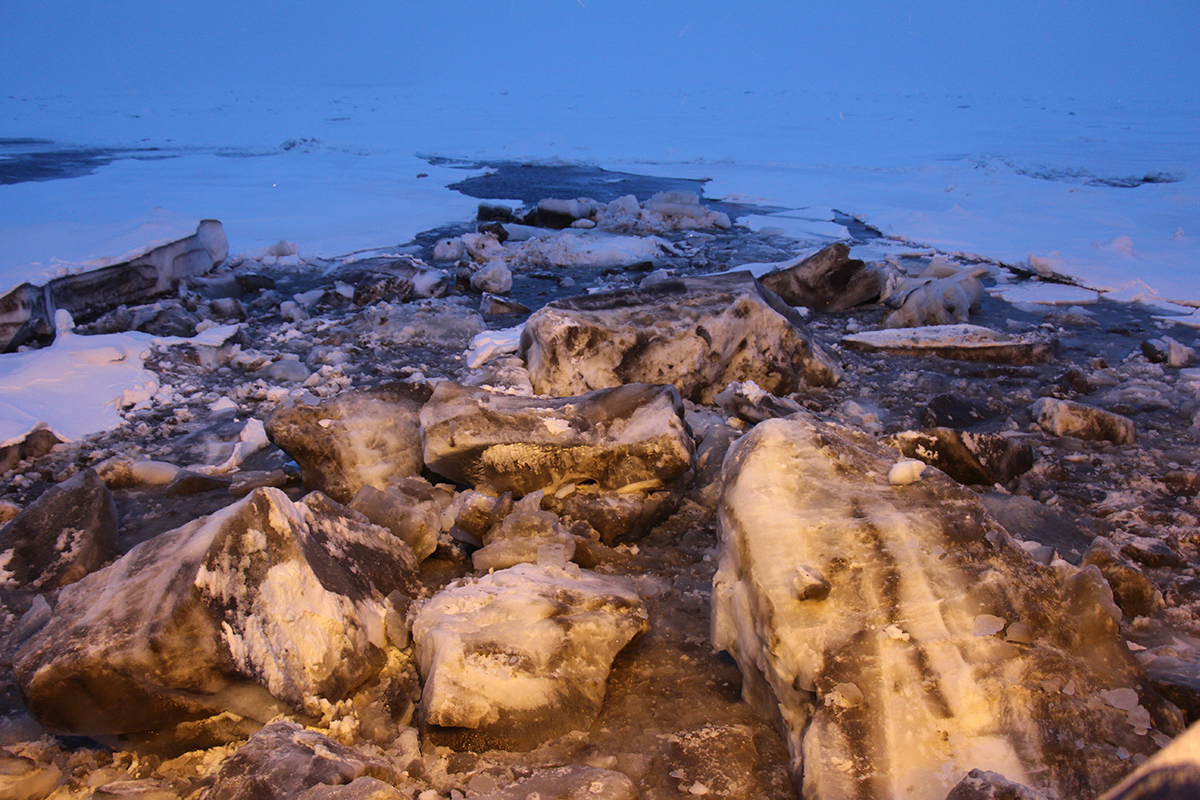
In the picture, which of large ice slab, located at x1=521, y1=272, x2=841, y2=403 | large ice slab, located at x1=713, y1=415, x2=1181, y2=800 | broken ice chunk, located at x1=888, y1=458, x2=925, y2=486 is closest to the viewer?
large ice slab, located at x1=713, y1=415, x2=1181, y2=800

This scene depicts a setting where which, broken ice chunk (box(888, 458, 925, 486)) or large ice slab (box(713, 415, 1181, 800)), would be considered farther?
broken ice chunk (box(888, 458, 925, 486))

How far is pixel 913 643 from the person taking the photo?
1.50 meters

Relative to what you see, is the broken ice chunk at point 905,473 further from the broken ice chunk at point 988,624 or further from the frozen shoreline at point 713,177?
the frozen shoreline at point 713,177

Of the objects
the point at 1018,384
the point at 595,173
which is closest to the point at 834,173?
the point at 595,173

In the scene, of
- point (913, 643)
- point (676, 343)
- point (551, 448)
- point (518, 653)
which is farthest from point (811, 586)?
point (676, 343)

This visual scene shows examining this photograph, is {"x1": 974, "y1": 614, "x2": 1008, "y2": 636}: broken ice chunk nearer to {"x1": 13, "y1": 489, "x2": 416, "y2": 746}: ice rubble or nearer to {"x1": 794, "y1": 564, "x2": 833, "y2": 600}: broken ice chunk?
{"x1": 794, "y1": 564, "x2": 833, "y2": 600}: broken ice chunk

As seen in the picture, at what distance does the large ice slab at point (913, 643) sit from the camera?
4.44ft

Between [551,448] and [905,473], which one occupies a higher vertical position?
[905,473]

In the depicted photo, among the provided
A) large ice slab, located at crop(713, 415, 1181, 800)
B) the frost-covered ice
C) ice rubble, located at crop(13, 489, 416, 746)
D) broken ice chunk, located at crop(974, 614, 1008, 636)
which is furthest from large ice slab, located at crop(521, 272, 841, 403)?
broken ice chunk, located at crop(974, 614, 1008, 636)

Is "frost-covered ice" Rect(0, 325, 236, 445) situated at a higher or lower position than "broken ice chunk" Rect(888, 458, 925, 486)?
lower

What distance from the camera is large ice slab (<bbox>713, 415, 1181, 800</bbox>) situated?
1.35m

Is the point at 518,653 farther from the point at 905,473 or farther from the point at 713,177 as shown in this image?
the point at 713,177

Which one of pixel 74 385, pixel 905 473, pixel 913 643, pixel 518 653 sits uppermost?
pixel 905 473

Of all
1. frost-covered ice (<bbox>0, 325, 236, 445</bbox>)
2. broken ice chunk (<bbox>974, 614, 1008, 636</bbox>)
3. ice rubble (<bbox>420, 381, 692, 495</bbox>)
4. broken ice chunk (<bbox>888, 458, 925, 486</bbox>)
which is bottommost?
frost-covered ice (<bbox>0, 325, 236, 445</bbox>)
